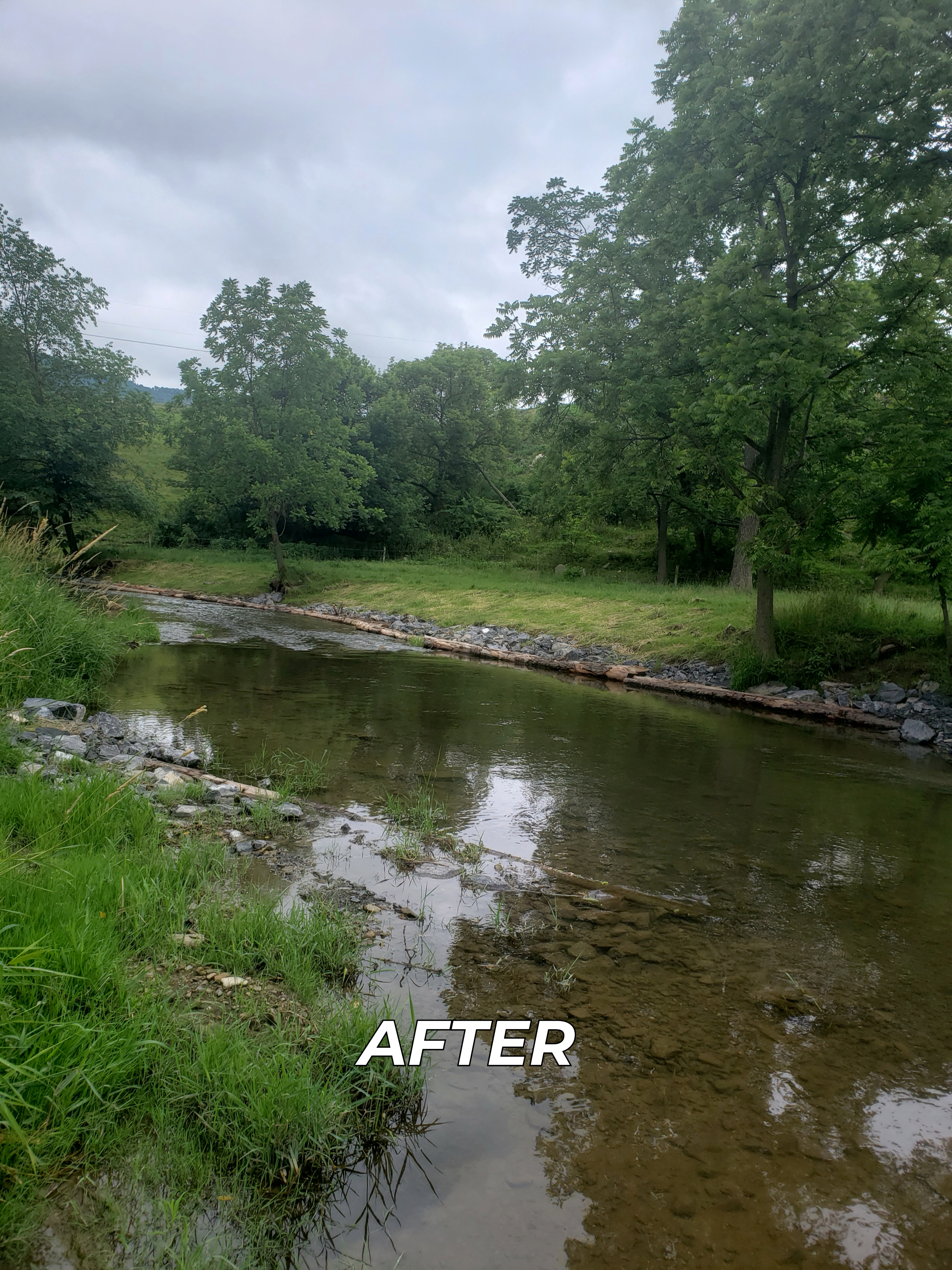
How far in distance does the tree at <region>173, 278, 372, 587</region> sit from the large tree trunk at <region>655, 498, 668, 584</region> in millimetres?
14245

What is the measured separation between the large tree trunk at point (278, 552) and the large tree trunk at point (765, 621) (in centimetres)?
2328

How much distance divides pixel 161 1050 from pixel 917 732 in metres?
12.4

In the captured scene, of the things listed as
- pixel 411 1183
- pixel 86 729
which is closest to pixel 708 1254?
pixel 411 1183

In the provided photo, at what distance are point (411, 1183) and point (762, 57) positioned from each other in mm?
16899

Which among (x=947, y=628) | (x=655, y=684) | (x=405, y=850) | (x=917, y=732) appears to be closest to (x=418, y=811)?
(x=405, y=850)

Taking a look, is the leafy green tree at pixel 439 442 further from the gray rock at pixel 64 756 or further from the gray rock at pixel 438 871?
the gray rock at pixel 438 871

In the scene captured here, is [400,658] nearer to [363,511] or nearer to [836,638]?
[836,638]

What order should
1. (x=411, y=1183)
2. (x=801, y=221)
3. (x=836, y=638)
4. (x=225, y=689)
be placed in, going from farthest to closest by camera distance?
(x=836, y=638)
(x=801, y=221)
(x=225, y=689)
(x=411, y=1183)

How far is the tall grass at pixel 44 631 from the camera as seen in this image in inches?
331

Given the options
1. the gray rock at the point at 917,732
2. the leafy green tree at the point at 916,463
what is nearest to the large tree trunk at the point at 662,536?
the leafy green tree at the point at 916,463

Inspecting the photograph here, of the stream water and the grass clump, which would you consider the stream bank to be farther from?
the grass clump

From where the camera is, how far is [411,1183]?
8.42ft

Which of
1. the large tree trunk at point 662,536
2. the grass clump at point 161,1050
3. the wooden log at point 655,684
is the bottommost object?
the wooden log at point 655,684

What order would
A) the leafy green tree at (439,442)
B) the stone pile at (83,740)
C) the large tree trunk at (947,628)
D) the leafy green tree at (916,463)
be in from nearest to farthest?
the stone pile at (83,740), the leafy green tree at (916,463), the large tree trunk at (947,628), the leafy green tree at (439,442)
